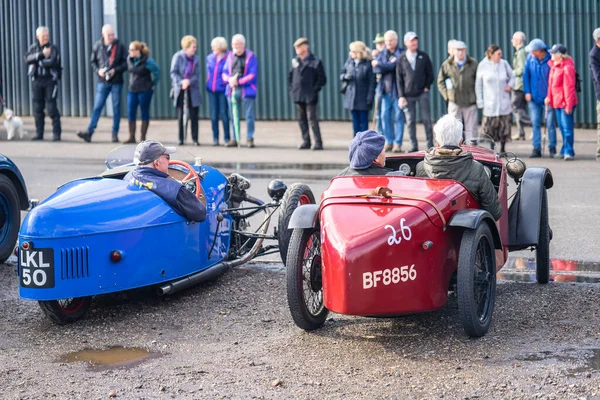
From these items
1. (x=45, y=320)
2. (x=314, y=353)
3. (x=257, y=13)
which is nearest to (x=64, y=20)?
(x=257, y=13)

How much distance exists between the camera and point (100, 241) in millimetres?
7504

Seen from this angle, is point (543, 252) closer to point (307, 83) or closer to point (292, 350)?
point (292, 350)

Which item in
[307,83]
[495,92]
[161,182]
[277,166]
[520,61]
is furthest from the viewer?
[520,61]

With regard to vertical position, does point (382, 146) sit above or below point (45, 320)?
above

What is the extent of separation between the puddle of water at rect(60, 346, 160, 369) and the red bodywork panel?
1.20 metres

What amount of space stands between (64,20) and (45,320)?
15.7 meters

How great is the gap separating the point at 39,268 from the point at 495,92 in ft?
34.4

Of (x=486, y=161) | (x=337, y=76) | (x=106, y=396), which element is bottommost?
(x=106, y=396)

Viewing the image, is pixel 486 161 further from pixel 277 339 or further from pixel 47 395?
pixel 47 395

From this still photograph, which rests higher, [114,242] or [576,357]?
[114,242]

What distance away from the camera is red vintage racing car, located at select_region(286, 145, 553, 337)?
21.7ft

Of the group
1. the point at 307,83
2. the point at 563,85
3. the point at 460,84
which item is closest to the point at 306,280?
the point at 460,84

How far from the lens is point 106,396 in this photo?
615 cm

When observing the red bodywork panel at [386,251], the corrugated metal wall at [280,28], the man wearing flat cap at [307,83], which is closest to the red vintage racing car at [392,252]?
the red bodywork panel at [386,251]
